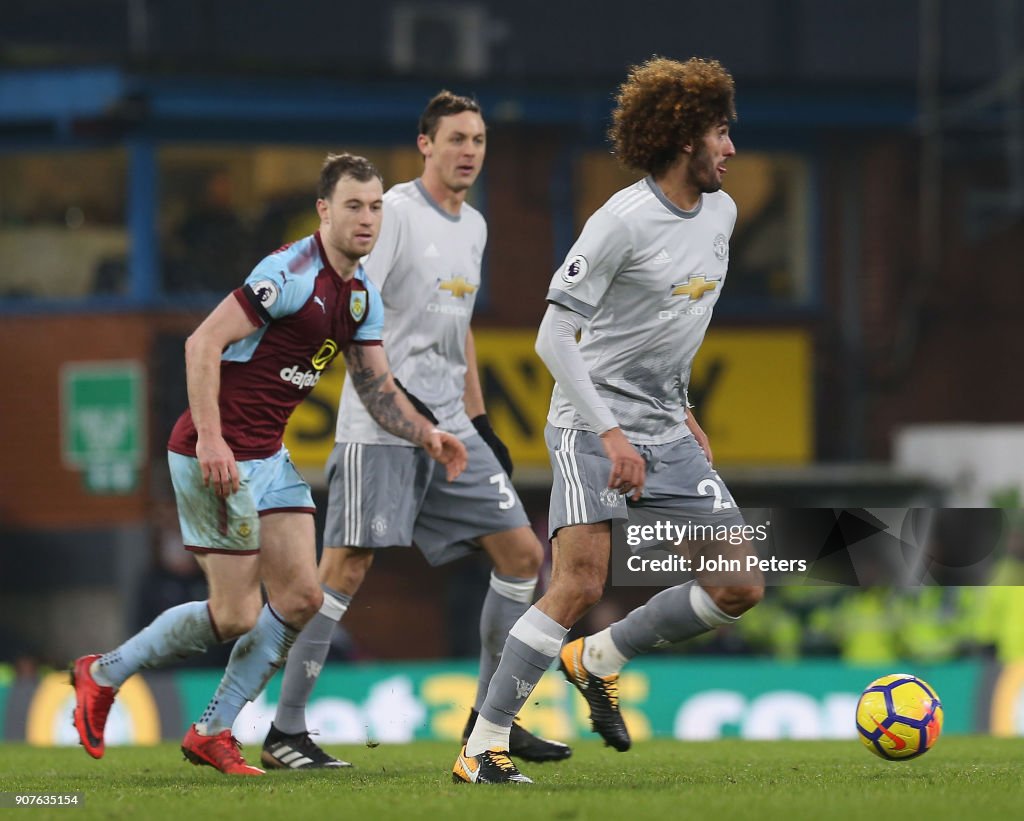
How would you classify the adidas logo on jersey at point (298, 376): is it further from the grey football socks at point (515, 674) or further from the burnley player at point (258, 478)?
the grey football socks at point (515, 674)

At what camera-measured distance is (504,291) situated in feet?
59.6

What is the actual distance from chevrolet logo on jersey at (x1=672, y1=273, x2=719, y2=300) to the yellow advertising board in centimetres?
1007

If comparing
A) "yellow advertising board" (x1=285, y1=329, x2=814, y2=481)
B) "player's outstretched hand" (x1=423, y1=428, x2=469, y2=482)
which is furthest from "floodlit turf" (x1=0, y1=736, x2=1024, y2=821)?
"yellow advertising board" (x1=285, y1=329, x2=814, y2=481)

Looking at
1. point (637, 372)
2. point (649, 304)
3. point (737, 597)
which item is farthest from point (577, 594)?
point (649, 304)

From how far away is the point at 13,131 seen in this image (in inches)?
686

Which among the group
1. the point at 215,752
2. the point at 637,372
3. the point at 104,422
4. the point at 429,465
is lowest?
the point at 215,752

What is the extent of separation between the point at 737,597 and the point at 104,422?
35.4ft

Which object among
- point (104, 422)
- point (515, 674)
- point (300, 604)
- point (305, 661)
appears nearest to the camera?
point (515, 674)

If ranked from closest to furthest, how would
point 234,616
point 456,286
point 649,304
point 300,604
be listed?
point 649,304, point 234,616, point 300,604, point 456,286

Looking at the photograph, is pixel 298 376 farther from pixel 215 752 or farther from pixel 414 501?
pixel 215 752

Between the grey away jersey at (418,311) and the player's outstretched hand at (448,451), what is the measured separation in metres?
0.54

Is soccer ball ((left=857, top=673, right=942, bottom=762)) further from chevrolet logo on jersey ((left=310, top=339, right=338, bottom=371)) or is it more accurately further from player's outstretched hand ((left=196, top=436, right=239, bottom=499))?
player's outstretched hand ((left=196, top=436, right=239, bottom=499))

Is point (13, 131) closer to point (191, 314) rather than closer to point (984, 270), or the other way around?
→ point (191, 314)

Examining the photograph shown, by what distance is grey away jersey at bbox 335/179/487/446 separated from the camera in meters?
8.41
